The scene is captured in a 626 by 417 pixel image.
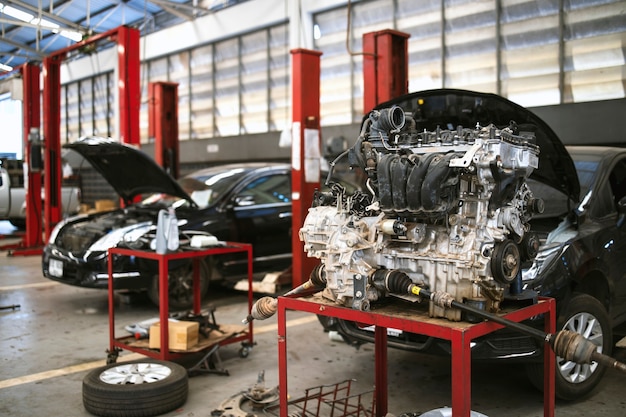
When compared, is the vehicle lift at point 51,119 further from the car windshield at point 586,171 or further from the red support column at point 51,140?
the car windshield at point 586,171

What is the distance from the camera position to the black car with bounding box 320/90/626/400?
299cm

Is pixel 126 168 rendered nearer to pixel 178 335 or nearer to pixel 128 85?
pixel 178 335

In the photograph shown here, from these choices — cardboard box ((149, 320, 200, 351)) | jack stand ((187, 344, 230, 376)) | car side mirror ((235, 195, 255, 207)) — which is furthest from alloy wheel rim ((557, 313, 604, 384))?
car side mirror ((235, 195, 255, 207))

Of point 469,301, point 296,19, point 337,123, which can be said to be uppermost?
point 296,19

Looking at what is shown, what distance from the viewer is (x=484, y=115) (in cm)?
311

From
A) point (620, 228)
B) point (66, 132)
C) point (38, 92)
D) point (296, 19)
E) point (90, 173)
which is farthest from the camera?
point (66, 132)

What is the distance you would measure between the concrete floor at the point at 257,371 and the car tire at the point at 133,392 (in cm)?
13

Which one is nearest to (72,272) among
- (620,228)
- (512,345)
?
(512,345)

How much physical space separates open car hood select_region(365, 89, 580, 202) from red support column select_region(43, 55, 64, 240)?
832 centimetres

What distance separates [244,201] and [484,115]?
156 inches

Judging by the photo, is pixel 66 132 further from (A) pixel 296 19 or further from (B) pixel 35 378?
(B) pixel 35 378

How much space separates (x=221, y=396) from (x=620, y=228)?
2.83 meters

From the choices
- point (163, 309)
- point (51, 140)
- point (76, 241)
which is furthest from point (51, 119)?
point (163, 309)

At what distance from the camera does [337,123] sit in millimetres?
11727
